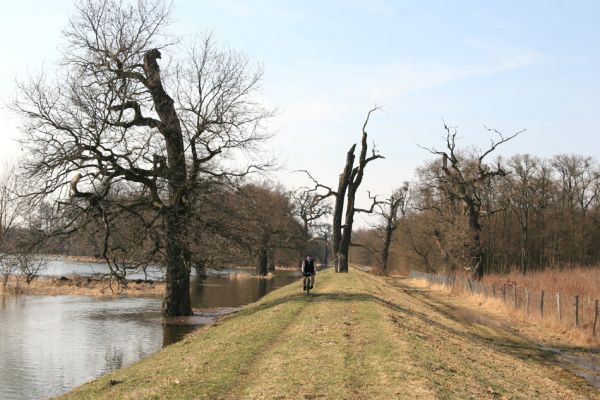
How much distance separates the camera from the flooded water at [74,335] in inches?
579

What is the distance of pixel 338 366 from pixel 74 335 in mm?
13540

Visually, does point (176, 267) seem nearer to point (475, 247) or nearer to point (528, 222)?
point (475, 247)

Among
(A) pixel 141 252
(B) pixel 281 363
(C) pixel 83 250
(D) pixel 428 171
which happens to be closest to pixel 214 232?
(A) pixel 141 252

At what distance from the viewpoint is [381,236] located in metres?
78.6

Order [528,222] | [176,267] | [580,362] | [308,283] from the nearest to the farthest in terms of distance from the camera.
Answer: [580,362]
[176,267]
[308,283]
[528,222]

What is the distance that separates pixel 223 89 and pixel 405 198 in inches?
2367

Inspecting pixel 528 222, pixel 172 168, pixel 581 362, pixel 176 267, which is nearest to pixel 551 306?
pixel 581 362

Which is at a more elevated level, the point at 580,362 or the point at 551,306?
the point at 551,306

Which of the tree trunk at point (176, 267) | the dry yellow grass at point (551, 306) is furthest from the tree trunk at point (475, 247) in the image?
the tree trunk at point (176, 267)

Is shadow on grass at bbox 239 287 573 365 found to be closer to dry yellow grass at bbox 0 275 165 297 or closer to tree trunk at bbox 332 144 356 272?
dry yellow grass at bbox 0 275 165 297

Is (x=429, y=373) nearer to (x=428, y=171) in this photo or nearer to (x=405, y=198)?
(x=428, y=171)

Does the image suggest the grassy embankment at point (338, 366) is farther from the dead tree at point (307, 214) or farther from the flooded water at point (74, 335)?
the dead tree at point (307, 214)

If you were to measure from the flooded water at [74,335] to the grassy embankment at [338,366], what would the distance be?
1.87m

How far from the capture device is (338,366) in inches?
444
